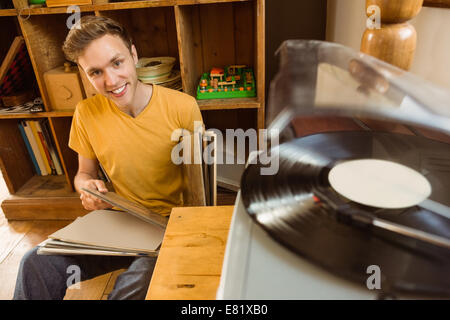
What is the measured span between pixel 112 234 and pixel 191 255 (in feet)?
1.11

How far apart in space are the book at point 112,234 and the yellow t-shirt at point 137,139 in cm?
26

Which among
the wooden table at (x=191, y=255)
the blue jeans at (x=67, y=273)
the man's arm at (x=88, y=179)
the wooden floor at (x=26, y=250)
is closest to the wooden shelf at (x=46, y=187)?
the wooden floor at (x=26, y=250)

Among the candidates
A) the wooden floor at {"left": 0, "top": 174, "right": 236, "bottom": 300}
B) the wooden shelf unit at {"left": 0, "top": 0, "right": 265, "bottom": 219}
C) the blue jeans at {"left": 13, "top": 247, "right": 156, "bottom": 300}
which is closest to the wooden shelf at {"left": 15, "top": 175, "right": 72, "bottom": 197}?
the wooden shelf unit at {"left": 0, "top": 0, "right": 265, "bottom": 219}

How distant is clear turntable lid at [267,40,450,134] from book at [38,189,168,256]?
1.48ft

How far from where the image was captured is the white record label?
0.52 meters

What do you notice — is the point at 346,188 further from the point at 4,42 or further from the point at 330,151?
the point at 4,42

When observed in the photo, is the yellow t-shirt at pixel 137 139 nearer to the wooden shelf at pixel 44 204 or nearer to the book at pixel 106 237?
the book at pixel 106 237

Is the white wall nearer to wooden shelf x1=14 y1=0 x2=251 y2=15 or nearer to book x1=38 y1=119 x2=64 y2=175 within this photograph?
wooden shelf x1=14 y1=0 x2=251 y2=15

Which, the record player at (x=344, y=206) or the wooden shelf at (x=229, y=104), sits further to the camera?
the wooden shelf at (x=229, y=104)

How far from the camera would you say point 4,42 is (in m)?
1.82

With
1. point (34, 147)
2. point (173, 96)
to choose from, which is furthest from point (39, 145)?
point (173, 96)

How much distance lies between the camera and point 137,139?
116cm

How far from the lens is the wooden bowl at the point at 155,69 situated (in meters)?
1.57

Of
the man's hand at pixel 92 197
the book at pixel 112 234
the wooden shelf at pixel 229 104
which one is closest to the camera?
the book at pixel 112 234
